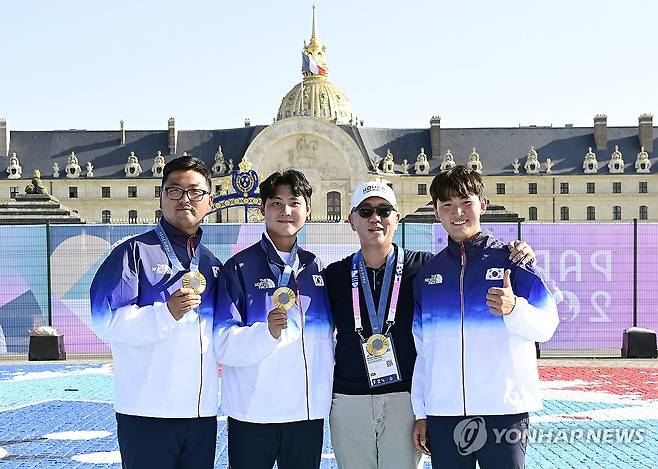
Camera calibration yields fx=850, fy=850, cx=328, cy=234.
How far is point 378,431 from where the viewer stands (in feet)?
15.2

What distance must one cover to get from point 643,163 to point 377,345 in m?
71.8

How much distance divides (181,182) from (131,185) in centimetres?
6998

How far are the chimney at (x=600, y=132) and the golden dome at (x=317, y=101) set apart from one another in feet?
75.9

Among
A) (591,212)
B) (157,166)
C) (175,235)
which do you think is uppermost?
(157,166)

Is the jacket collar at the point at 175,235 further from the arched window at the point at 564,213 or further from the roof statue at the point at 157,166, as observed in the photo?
the roof statue at the point at 157,166

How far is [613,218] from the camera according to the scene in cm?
6981

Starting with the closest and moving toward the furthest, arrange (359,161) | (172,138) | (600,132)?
(359,161) < (600,132) < (172,138)

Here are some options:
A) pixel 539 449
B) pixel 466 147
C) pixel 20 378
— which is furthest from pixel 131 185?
pixel 539 449

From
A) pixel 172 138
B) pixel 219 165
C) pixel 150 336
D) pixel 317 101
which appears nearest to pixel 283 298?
pixel 150 336

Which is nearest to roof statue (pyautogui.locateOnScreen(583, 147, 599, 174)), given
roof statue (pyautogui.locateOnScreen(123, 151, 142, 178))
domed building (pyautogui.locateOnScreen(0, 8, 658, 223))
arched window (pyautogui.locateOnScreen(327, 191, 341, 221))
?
domed building (pyautogui.locateOnScreen(0, 8, 658, 223))

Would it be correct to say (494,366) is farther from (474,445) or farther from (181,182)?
(181,182)

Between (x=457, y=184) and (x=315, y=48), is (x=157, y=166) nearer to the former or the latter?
(x=315, y=48)

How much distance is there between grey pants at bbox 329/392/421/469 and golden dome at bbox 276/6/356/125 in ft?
249

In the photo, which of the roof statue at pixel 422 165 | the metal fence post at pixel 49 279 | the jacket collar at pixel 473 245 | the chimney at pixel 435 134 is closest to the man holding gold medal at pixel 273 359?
the jacket collar at pixel 473 245
